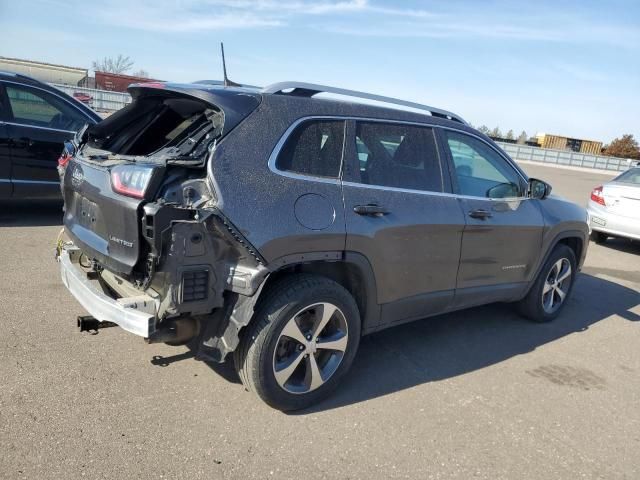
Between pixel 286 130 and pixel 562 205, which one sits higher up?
pixel 286 130

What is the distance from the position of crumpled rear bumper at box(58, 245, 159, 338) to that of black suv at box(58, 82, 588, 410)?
1 cm

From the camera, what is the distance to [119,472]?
100.0 inches

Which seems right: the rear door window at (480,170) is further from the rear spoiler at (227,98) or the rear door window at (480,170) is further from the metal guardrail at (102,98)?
the metal guardrail at (102,98)

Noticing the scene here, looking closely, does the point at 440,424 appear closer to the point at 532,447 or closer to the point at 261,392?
the point at 532,447

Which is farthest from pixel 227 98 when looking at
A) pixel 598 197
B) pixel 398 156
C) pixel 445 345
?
pixel 598 197

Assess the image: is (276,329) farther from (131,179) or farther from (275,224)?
(131,179)

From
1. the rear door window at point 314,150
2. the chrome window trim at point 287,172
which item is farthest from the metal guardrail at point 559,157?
the chrome window trim at point 287,172

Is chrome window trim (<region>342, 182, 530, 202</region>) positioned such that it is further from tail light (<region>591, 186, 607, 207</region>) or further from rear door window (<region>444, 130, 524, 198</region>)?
tail light (<region>591, 186, 607, 207</region>)

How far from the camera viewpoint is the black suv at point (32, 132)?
21.7 ft

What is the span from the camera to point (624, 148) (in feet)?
210

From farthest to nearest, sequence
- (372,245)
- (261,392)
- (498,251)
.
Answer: (498,251) < (372,245) < (261,392)

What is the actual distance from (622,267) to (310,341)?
675cm

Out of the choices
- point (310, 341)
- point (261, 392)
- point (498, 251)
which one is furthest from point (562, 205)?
point (261, 392)

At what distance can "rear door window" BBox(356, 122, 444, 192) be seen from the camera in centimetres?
346
